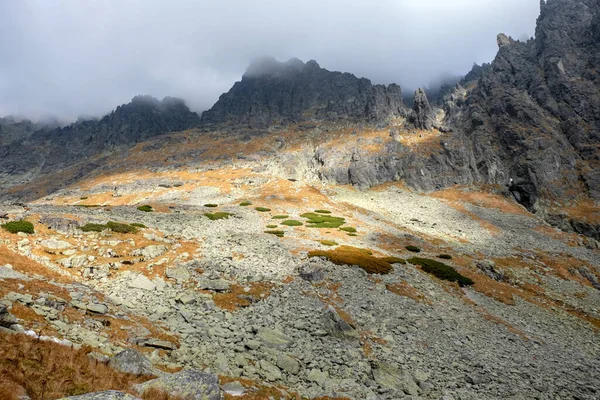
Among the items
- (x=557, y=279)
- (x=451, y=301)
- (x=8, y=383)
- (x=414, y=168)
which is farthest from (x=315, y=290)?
(x=414, y=168)

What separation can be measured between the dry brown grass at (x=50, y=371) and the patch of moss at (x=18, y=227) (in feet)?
51.2

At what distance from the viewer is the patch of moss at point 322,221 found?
45.9 m

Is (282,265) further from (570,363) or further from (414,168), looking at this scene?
(414,168)

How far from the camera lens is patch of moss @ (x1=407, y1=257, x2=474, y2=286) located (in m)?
28.8

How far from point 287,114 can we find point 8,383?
179462mm

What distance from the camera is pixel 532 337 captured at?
70.4ft

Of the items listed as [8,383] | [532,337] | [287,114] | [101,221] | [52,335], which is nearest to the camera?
[8,383]

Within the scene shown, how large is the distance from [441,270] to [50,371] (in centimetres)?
2995

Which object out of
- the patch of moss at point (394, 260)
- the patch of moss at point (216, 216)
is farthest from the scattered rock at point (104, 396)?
the patch of moss at point (216, 216)

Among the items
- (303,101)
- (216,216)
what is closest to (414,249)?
(216,216)

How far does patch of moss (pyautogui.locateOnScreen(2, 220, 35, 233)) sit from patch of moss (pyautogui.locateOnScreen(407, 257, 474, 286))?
31735mm

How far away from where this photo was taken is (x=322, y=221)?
48.4 metres

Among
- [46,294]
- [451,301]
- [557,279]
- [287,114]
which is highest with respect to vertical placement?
[287,114]

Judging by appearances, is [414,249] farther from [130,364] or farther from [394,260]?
[130,364]
